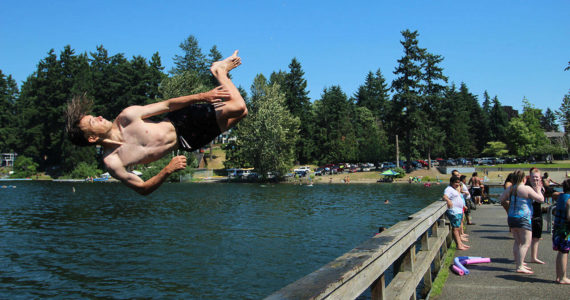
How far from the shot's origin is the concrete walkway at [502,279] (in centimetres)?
730

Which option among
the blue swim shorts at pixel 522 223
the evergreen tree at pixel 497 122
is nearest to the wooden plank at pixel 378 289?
the blue swim shorts at pixel 522 223

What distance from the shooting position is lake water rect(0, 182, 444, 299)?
14.7 m

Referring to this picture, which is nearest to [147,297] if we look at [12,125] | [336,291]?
[336,291]

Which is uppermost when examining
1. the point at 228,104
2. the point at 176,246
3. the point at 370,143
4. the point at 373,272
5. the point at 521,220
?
the point at 370,143

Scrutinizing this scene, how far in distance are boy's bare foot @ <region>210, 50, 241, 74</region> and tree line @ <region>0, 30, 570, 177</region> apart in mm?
A: 52544

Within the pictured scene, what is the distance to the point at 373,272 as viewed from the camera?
404cm

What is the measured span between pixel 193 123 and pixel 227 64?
2.52ft

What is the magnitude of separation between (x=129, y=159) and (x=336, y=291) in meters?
2.26

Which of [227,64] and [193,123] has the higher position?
[227,64]

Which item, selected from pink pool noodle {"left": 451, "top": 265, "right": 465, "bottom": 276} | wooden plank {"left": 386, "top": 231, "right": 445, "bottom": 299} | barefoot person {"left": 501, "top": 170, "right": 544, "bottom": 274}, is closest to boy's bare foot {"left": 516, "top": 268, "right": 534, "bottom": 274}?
barefoot person {"left": 501, "top": 170, "right": 544, "bottom": 274}

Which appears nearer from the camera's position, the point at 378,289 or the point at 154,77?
the point at 378,289

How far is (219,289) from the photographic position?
1413 cm

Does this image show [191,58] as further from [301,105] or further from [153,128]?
[153,128]

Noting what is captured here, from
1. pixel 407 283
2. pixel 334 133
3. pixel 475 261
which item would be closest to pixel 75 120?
pixel 407 283
